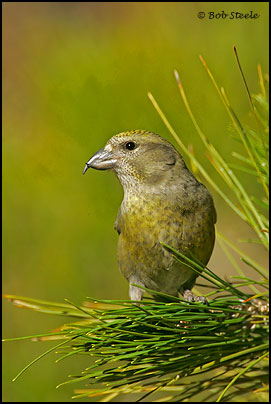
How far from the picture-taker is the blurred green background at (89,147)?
3525mm

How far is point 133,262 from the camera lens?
8.00 ft

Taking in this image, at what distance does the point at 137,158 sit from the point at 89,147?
1.24 metres

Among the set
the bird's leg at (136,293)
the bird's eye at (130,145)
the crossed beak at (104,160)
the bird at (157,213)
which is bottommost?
the bird's leg at (136,293)

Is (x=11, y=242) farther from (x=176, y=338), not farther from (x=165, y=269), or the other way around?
(x=176, y=338)

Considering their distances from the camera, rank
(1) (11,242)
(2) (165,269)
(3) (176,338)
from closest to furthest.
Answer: (3) (176,338) → (2) (165,269) → (1) (11,242)

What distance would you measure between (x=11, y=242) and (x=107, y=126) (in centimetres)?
103

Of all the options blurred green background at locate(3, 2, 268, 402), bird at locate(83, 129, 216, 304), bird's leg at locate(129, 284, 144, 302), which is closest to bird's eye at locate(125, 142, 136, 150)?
bird at locate(83, 129, 216, 304)

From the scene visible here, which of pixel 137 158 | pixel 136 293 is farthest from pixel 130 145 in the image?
pixel 136 293

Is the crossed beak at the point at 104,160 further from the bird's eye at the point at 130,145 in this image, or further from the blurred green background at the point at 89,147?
the blurred green background at the point at 89,147

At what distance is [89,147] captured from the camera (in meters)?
3.72

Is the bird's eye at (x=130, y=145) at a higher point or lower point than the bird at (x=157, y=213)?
higher

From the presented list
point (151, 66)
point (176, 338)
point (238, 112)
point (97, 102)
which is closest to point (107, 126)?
point (97, 102)

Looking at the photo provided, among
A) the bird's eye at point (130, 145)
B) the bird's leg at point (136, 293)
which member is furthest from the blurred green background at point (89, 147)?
the bird's eye at point (130, 145)

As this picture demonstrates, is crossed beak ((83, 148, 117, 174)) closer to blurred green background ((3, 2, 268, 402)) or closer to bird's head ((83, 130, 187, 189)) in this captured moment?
bird's head ((83, 130, 187, 189))
